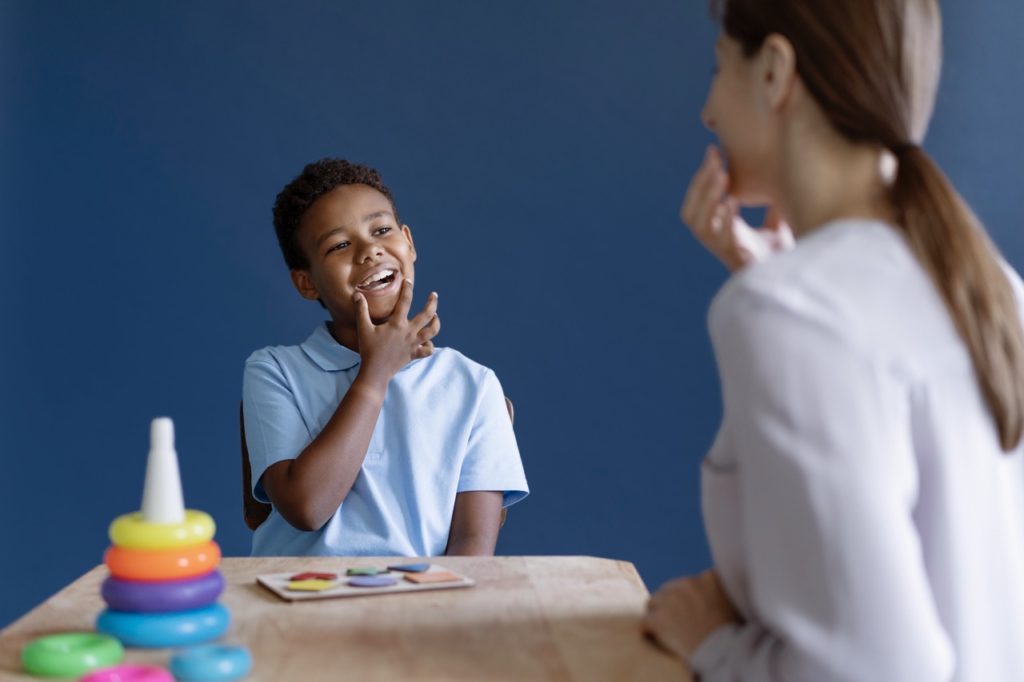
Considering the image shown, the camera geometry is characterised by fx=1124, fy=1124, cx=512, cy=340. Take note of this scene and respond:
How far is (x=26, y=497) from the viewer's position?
8.79 ft

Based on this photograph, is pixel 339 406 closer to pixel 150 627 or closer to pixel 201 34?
pixel 150 627

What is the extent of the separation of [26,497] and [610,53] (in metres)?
1.75

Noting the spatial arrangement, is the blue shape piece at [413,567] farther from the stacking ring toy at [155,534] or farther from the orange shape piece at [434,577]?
the stacking ring toy at [155,534]

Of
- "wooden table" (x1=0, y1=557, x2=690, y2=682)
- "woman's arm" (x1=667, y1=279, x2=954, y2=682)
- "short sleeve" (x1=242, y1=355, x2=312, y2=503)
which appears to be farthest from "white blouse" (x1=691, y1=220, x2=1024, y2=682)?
"short sleeve" (x1=242, y1=355, x2=312, y2=503)

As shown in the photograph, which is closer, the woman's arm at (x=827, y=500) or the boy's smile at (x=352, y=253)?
the woman's arm at (x=827, y=500)

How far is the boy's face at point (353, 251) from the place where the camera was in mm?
1723

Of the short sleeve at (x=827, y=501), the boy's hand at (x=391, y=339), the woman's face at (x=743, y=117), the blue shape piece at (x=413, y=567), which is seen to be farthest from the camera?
the boy's hand at (x=391, y=339)

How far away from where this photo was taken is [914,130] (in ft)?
2.81

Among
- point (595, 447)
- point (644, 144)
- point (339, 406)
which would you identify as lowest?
point (595, 447)

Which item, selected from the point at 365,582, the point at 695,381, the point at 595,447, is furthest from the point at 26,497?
the point at 365,582

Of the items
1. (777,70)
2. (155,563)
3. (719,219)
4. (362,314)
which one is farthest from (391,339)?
(777,70)

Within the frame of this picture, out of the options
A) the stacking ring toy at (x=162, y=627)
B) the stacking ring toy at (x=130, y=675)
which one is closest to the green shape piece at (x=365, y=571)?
the stacking ring toy at (x=162, y=627)

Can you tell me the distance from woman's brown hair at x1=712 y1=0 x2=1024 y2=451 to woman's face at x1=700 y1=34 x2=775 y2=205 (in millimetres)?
46

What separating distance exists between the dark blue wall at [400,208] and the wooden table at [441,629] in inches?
58.9
